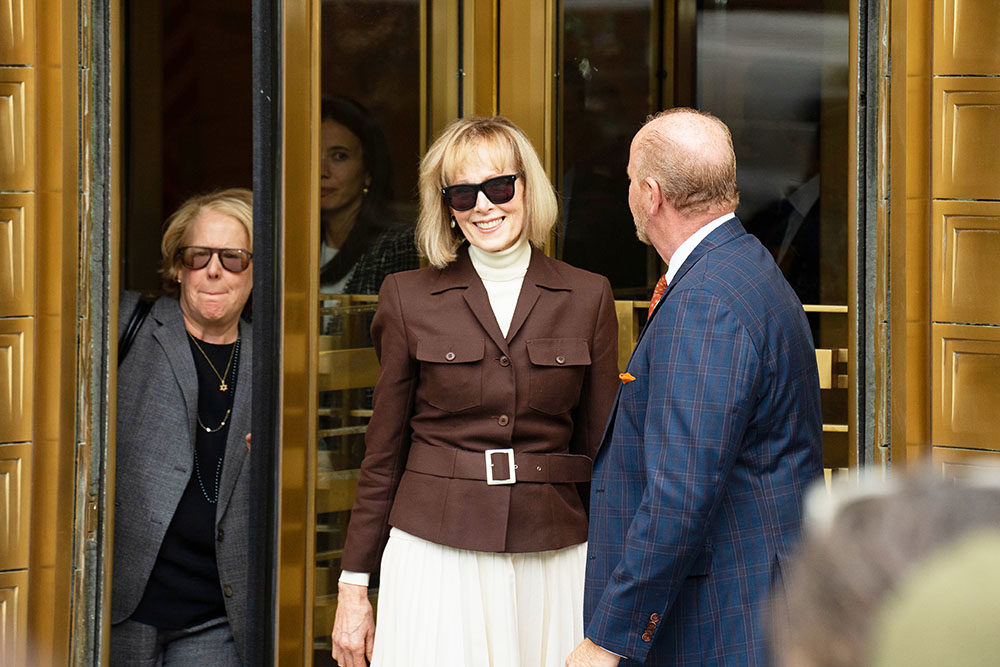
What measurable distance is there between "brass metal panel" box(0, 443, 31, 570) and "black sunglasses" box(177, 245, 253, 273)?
23.8 inches

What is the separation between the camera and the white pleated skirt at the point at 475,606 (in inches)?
97.3

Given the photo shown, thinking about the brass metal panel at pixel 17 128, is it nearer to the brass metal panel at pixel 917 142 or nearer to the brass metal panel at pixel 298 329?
the brass metal panel at pixel 298 329

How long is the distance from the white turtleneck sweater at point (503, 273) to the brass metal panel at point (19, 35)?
1178mm

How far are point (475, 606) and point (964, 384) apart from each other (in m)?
1.25

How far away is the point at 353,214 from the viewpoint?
326cm

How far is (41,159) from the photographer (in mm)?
2893

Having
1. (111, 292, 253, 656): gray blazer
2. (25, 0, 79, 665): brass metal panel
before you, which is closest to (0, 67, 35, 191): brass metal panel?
(25, 0, 79, 665): brass metal panel

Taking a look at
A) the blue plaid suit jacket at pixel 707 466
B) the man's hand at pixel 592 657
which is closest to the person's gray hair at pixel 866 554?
the blue plaid suit jacket at pixel 707 466

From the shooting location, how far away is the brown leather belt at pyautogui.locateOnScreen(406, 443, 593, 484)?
250 cm

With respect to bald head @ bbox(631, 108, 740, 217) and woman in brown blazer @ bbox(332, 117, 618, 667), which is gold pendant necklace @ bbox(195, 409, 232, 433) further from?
bald head @ bbox(631, 108, 740, 217)

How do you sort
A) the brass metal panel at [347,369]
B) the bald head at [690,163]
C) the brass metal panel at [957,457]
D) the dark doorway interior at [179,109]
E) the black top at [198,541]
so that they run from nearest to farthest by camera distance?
the bald head at [690,163] < the brass metal panel at [957,457] < the black top at [198,541] < the brass metal panel at [347,369] < the dark doorway interior at [179,109]

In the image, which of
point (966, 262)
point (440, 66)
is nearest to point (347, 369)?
point (440, 66)

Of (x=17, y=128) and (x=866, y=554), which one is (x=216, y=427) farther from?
(x=866, y=554)

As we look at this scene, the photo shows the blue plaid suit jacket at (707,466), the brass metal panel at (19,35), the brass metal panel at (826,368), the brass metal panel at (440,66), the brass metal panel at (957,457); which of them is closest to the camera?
the blue plaid suit jacket at (707,466)
